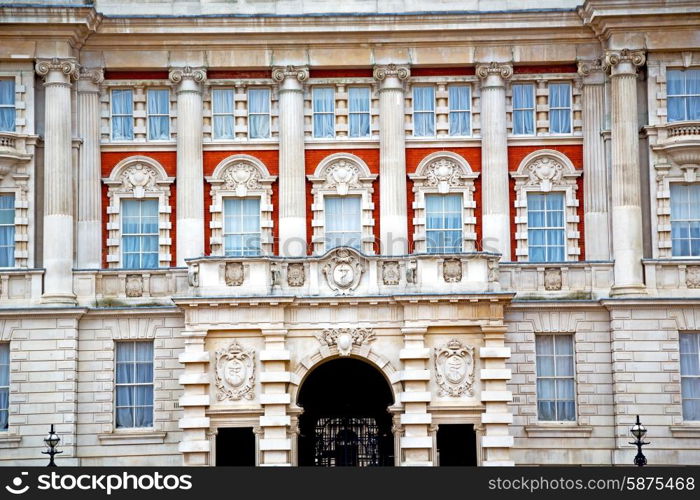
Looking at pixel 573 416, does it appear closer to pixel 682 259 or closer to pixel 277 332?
pixel 682 259

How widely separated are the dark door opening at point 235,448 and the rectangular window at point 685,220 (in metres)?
13.2

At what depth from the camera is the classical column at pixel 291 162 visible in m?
45.2

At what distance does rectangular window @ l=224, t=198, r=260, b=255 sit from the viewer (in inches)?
1789

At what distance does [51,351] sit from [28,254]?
2.93 metres

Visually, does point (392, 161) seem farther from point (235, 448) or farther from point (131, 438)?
point (131, 438)

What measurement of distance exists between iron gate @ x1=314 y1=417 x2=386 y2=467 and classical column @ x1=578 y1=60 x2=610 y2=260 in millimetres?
8250

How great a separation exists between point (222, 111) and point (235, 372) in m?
8.52

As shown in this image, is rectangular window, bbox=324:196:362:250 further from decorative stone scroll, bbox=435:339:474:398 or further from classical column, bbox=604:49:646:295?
classical column, bbox=604:49:646:295

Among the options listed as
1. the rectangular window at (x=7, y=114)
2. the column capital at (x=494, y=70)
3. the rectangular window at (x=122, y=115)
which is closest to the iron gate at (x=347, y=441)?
the rectangular window at (x=122, y=115)

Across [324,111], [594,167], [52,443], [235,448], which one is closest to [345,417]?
[235,448]

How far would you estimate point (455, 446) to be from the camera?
44.7m

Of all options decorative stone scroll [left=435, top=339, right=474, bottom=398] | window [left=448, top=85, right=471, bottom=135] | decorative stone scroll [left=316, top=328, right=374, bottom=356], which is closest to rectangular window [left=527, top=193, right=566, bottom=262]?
window [left=448, top=85, right=471, bottom=135]
